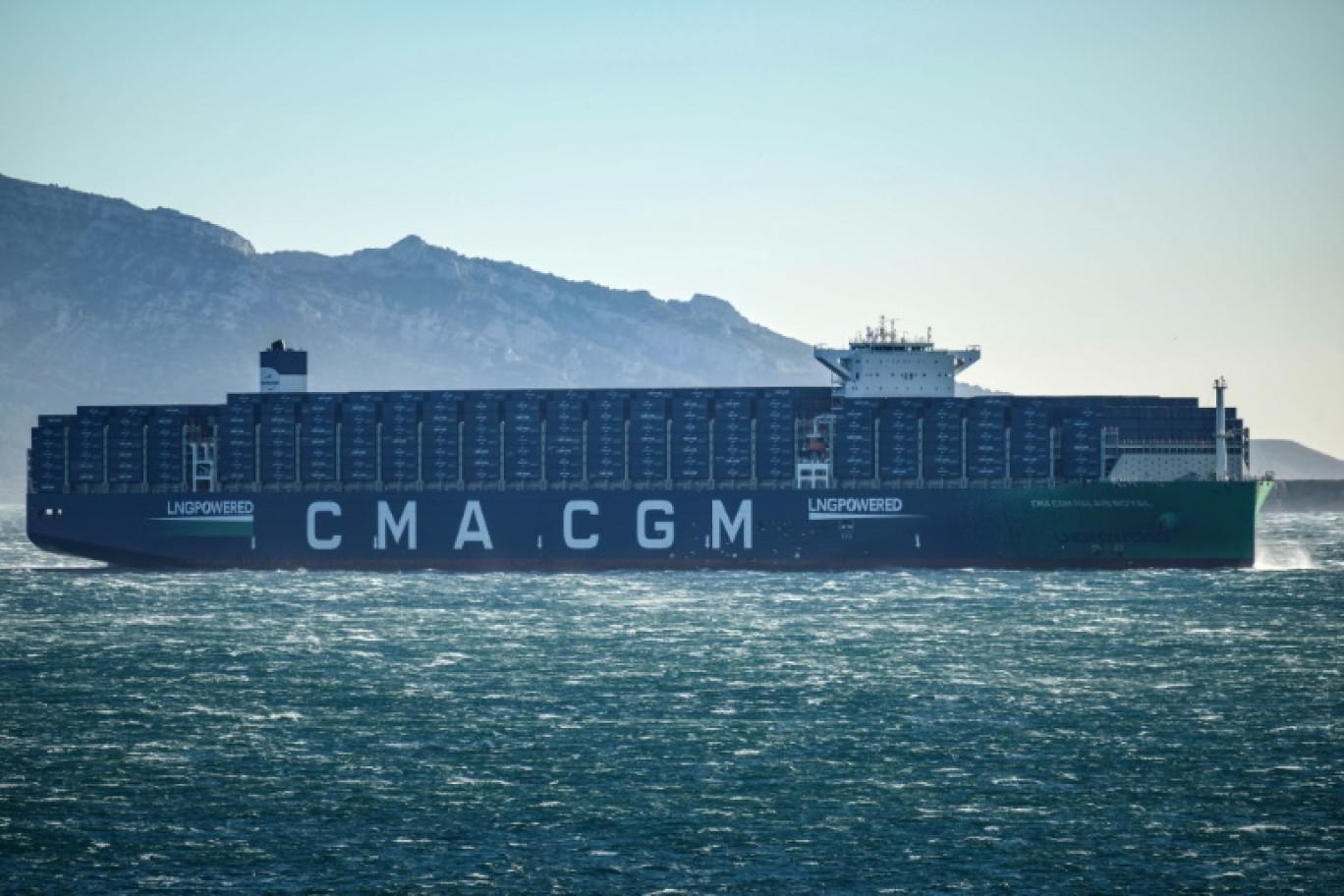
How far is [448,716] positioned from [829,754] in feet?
32.7

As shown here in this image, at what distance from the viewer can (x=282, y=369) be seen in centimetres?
9656

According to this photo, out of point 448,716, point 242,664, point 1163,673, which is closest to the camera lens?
point 448,716

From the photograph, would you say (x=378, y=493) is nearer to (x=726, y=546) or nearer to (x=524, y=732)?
(x=726, y=546)

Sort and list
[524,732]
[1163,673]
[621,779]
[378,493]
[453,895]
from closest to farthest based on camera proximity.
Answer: [453,895] < [621,779] < [524,732] < [1163,673] < [378,493]

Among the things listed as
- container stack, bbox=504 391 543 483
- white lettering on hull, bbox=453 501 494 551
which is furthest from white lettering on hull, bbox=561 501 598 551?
white lettering on hull, bbox=453 501 494 551

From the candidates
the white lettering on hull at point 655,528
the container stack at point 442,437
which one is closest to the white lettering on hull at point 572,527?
the white lettering on hull at point 655,528

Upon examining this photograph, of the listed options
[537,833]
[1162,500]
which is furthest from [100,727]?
[1162,500]

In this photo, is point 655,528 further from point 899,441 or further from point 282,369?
point 282,369

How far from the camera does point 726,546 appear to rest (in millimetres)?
81812

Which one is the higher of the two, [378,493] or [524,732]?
[378,493]

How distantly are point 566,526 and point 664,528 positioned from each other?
5.20 m

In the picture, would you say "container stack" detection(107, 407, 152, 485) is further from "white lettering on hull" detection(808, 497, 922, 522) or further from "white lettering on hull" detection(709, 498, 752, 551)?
"white lettering on hull" detection(808, 497, 922, 522)

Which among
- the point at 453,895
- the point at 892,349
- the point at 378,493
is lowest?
the point at 453,895

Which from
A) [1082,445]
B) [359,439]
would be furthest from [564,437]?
[1082,445]
